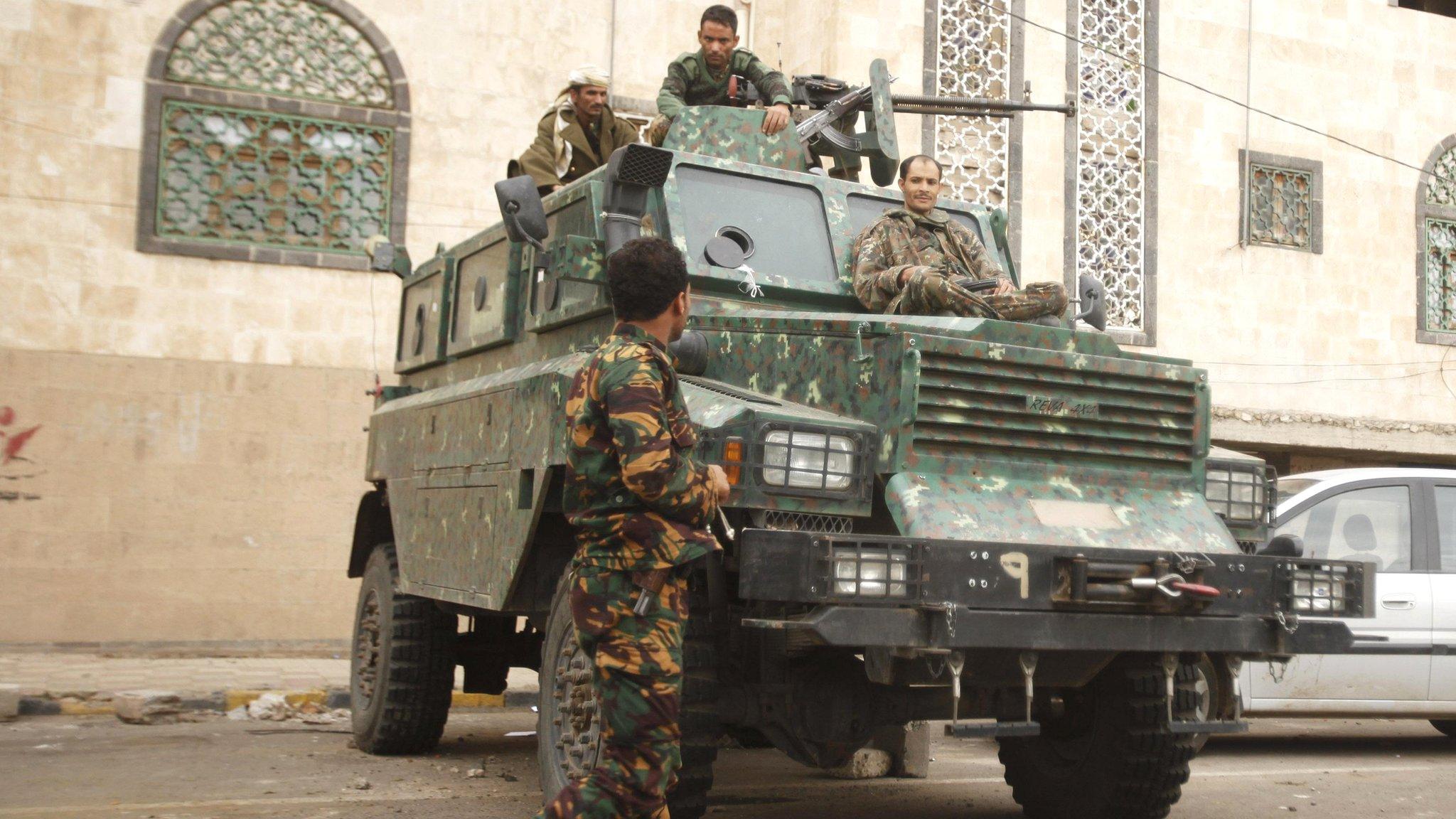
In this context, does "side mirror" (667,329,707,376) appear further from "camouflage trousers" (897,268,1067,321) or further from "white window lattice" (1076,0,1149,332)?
"white window lattice" (1076,0,1149,332)

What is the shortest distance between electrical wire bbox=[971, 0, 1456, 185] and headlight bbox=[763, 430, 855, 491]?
36.7 ft

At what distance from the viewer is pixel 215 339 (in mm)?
12742

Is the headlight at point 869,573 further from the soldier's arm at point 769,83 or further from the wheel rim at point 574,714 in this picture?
the soldier's arm at point 769,83

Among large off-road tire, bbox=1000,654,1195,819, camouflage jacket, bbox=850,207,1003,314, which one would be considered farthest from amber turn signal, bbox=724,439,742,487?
large off-road tire, bbox=1000,654,1195,819

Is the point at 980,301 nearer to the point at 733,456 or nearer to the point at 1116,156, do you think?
the point at 733,456

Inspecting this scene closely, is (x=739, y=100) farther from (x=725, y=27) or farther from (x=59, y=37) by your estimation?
(x=59, y=37)

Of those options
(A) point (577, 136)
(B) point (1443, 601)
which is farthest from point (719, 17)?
(B) point (1443, 601)

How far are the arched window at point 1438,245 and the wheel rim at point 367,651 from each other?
13.3m

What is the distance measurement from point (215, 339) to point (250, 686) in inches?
144

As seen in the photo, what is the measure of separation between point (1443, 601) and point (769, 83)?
15.3 feet

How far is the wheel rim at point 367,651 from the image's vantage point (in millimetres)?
7773

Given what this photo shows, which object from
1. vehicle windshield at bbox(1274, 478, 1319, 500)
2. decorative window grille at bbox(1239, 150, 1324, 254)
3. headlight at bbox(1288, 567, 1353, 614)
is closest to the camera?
headlight at bbox(1288, 567, 1353, 614)

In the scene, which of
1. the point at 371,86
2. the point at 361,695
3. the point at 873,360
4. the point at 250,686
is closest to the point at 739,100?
the point at 873,360

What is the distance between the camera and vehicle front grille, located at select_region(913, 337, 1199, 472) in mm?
4980
